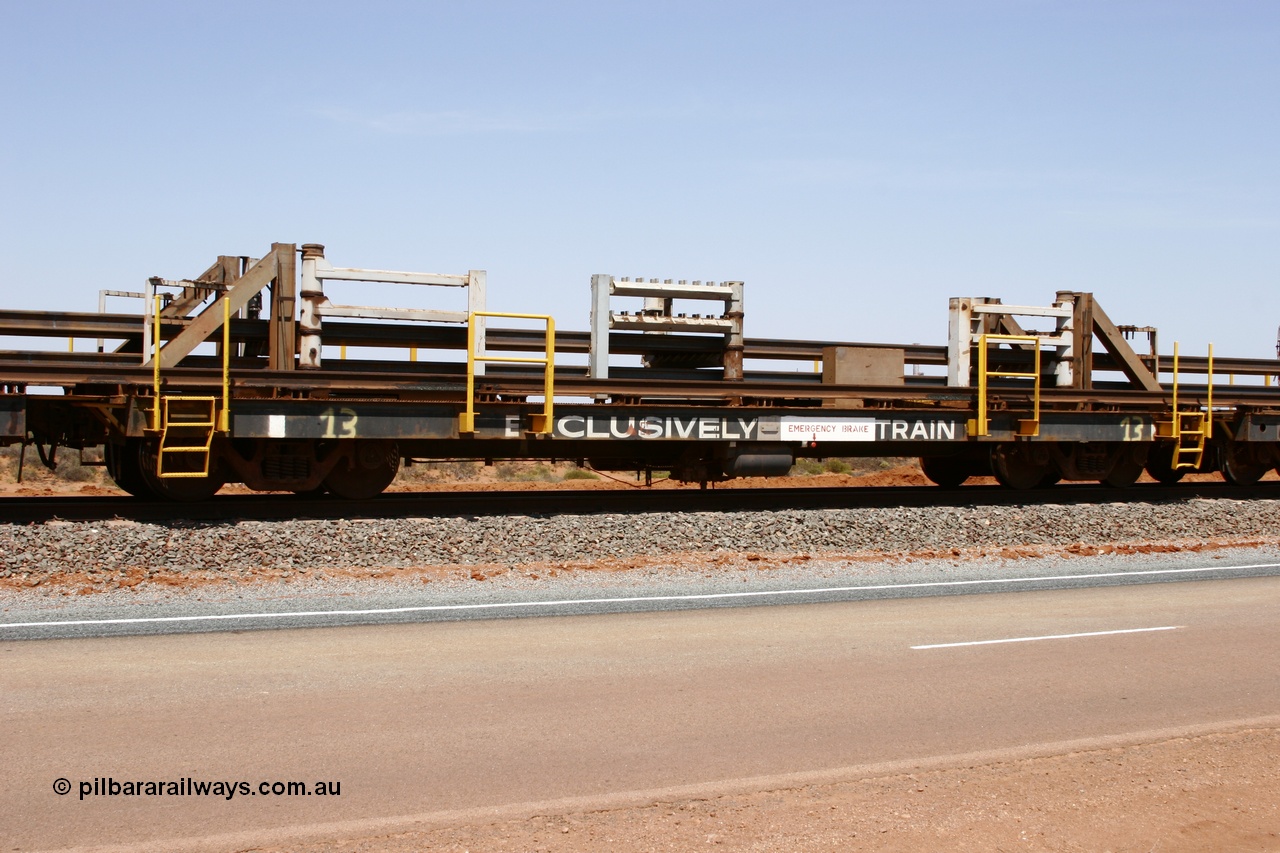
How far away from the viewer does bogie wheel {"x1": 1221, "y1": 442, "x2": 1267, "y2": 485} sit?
1773 centimetres

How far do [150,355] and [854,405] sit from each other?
26.8ft

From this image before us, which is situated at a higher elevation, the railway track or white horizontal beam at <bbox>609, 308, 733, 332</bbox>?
white horizontal beam at <bbox>609, 308, 733, 332</bbox>

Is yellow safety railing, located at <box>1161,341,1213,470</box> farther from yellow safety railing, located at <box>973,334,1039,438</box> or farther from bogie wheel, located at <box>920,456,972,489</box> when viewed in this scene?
bogie wheel, located at <box>920,456,972,489</box>

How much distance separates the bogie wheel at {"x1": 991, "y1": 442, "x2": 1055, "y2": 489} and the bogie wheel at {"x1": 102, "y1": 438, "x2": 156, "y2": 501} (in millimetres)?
11030

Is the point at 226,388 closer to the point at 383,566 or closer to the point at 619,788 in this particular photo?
the point at 383,566

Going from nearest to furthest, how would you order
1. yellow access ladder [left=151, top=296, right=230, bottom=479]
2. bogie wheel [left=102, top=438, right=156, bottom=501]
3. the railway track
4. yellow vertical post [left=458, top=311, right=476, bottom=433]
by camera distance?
yellow access ladder [left=151, top=296, right=230, bottom=479] < the railway track < yellow vertical post [left=458, top=311, right=476, bottom=433] < bogie wheel [left=102, top=438, right=156, bottom=501]

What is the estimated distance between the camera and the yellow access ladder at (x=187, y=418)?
37.0ft

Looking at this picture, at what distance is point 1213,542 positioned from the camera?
13.8 metres

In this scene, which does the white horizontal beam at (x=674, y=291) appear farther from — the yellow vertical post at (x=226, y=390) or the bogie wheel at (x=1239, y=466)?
the bogie wheel at (x=1239, y=466)

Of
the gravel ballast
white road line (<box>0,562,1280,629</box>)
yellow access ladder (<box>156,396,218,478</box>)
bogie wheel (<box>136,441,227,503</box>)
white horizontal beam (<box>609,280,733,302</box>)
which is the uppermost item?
white horizontal beam (<box>609,280,733,302</box>)

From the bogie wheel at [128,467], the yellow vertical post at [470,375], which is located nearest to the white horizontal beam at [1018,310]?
the yellow vertical post at [470,375]

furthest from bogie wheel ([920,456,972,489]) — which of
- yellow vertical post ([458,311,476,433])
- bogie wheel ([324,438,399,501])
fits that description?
bogie wheel ([324,438,399,501])

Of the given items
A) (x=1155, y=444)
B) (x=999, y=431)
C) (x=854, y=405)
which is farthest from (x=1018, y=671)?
(x=1155, y=444)

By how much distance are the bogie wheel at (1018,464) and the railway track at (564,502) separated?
23 centimetres
